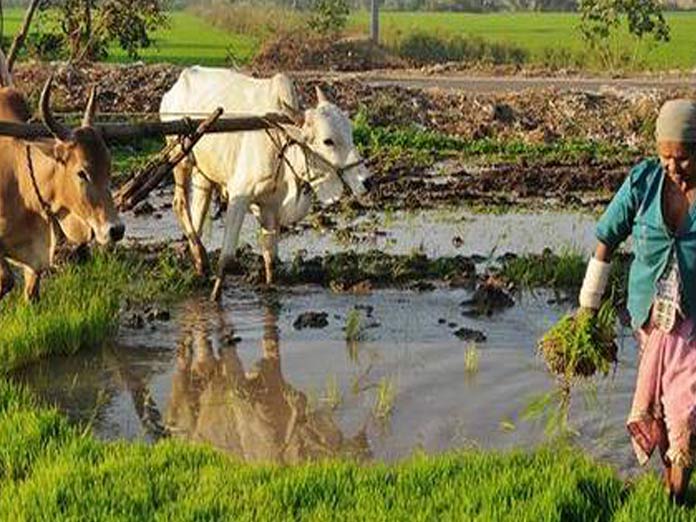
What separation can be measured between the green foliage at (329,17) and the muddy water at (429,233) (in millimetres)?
22684

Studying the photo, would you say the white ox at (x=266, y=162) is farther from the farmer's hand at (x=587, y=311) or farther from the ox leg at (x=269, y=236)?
the farmer's hand at (x=587, y=311)

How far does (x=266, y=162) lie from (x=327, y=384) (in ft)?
8.04

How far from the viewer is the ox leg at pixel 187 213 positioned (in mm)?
9680

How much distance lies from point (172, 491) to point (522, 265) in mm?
5063

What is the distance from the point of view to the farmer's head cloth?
4.66 m

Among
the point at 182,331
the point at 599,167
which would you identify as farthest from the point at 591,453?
the point at 599,167

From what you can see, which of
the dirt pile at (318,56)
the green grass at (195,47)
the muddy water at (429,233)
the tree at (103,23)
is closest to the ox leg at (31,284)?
the muddy water at (429,233)

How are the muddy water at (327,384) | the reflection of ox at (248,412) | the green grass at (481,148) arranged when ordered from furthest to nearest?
the green grass at (481,148) < the muddy water at (327,384) < the reflection of ox at (248,412)

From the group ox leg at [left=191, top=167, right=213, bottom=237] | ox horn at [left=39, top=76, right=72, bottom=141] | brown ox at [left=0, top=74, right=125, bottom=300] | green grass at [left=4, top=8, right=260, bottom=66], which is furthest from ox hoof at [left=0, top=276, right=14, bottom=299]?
green grass at [left=4, top=8, right=260, bottom=66]

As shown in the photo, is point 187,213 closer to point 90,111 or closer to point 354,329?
point 354,329

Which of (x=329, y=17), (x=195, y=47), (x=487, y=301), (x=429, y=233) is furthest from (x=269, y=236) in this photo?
(x=195, y=47)

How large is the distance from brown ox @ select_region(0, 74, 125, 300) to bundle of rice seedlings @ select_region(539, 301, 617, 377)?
2.70m

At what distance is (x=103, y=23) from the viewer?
22906mm

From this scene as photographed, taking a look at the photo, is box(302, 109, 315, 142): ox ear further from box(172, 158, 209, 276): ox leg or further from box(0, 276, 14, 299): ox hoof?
box(0, 276, 14, 299): ox hoof
